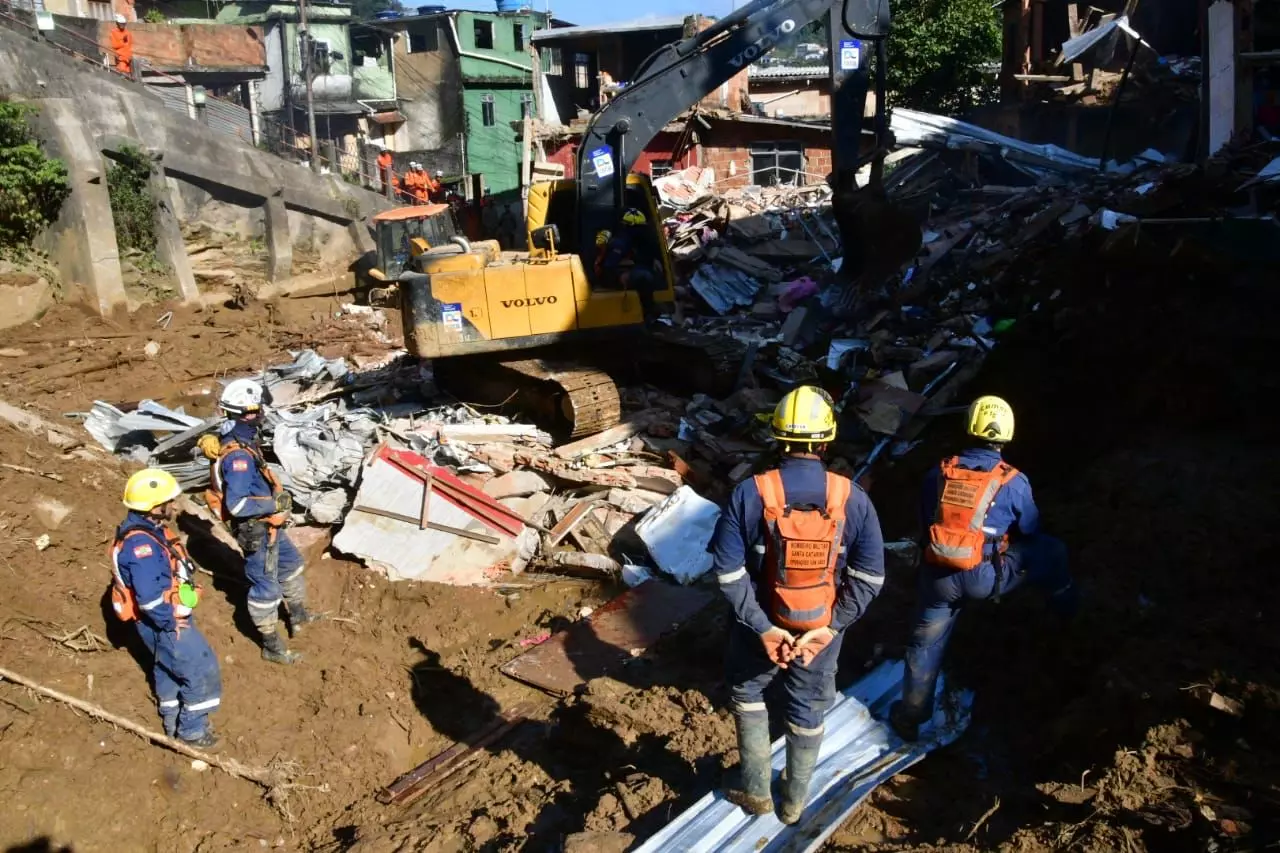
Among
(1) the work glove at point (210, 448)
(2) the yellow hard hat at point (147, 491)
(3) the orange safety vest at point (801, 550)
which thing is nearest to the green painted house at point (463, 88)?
(1) the work glove at point (210, 448)

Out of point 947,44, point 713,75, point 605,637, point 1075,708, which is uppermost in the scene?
point 947,44

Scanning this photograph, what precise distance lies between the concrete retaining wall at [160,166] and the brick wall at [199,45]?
14994 millimetres

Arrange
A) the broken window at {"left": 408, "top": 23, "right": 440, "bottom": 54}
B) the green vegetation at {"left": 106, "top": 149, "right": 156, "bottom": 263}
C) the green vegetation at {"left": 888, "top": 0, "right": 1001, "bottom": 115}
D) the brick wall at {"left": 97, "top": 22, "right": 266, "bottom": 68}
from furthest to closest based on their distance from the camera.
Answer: the broken window at {"left": 408, "top": 23, "right": 440, "bottom": 54}
the brick wall at {"left": 97, "top": 22, "right": 266, "bottom": 68}
the green vegetation at {"left": 888, "top": 0, "right": 1001, "bottom": 115}
the green vegetation at {"left": 106, "top": 149, "right": 156, "bottom": 263}

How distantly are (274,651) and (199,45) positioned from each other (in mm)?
30741

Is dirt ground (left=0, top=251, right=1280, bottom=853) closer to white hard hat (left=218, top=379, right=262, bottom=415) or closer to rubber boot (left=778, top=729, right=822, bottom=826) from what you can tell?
rubber boot (left=778, top=729, right=822, bottom=826)

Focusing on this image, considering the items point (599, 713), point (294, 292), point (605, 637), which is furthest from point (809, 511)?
point (294, 292)

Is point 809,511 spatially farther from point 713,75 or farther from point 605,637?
point 713,75

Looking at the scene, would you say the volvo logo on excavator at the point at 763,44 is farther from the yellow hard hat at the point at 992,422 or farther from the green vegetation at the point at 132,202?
the green vegetation at the point at 132,202

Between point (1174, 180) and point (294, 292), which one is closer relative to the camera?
point (1174, 180)

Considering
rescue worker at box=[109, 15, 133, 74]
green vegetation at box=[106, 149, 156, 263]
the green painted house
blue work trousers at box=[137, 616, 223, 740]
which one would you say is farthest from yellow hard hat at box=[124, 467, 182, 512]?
the green painted house

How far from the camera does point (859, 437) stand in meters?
8.52

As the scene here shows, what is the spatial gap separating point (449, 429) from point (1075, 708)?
601 cm

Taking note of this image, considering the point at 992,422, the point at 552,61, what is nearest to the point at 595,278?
the point at 992,422

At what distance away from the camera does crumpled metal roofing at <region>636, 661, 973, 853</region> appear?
3.84 metres
